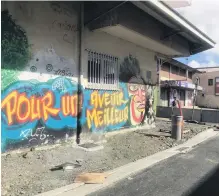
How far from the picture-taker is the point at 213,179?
20.6ft

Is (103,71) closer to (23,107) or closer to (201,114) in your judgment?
(23,107)

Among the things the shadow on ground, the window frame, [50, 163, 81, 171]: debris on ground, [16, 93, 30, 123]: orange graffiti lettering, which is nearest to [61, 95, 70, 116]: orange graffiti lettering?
the window frame

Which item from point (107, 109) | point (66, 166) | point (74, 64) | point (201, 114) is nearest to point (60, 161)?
point (66, 166)

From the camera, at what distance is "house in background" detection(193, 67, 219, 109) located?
4412 cm

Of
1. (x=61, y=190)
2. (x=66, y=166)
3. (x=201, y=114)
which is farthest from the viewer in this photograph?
(x=201, y=114)

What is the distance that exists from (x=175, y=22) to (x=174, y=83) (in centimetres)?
1757

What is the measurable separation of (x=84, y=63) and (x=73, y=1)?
1832 millimetres

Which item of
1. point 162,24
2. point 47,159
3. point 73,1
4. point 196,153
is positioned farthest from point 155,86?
point 47,159

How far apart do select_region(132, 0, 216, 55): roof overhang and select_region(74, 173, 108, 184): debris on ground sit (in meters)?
4.62
